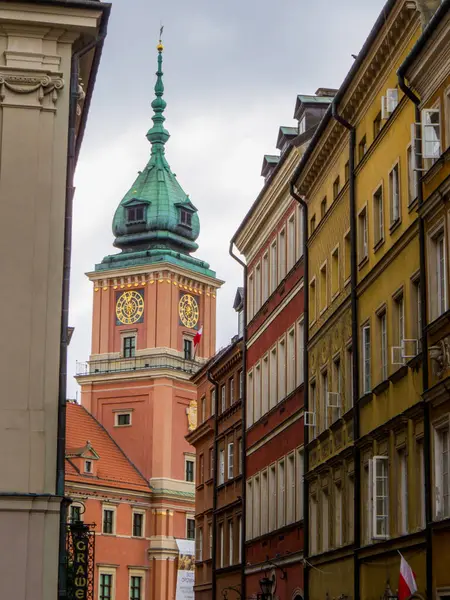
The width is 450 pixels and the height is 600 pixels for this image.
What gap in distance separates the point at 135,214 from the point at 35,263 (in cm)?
9645

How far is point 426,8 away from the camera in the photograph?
2791cm

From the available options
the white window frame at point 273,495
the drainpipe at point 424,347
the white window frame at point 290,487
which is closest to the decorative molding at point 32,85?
the drainpipe at point 424,347

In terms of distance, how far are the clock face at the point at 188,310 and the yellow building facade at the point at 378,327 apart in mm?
70565

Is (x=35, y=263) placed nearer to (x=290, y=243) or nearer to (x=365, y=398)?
(x=365, y=398)

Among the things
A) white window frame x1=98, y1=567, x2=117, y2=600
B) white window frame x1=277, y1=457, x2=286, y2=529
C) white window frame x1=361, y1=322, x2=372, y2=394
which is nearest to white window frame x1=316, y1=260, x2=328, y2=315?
white window frame x1=361, y1=322, x2=372, y2=394

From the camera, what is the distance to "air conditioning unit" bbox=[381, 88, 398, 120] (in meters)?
30.2

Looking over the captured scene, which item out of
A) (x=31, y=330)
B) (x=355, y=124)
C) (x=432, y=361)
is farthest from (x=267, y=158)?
(x=31, y=330)

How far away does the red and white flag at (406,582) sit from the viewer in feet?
85.6

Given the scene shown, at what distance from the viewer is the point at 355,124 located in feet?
112

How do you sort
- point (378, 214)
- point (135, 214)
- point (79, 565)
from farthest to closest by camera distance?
1. point (135, 214)
2. point (378, 214)
3. point (79, 565)

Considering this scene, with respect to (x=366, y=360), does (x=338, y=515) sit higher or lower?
lower

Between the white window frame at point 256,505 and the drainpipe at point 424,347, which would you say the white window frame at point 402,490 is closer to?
the drainpipe at point 424,347

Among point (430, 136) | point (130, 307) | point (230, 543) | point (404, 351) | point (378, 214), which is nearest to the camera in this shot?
point (430, 136)

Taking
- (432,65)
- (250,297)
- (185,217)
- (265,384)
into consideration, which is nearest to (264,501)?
(265,384)
